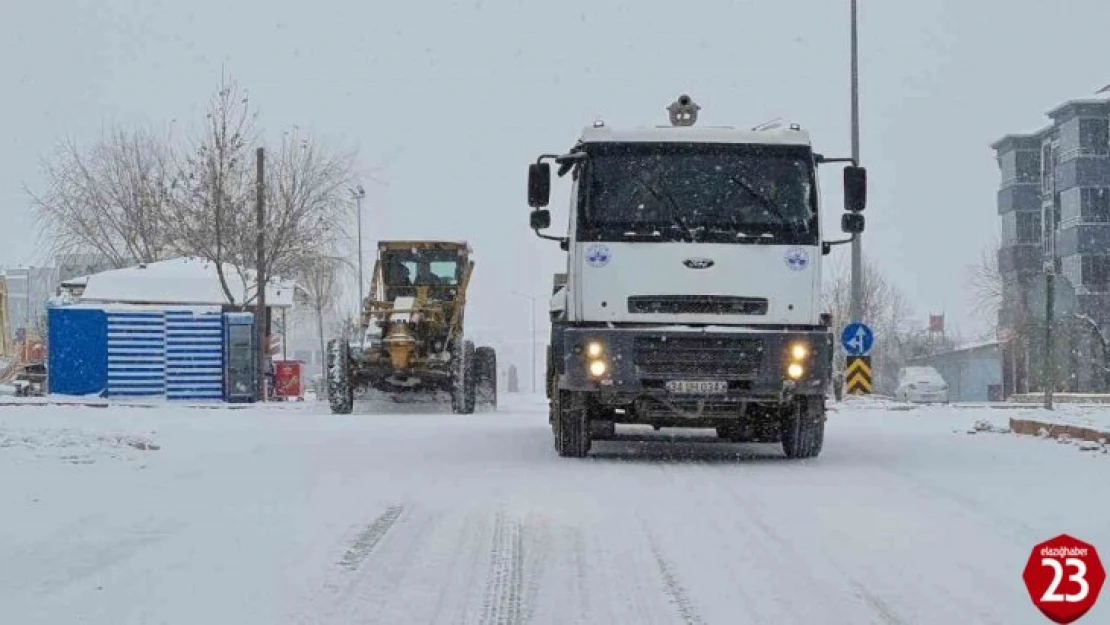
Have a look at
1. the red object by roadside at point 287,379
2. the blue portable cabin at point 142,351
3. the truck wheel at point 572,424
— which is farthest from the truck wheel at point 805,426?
the red object by roadside at point 287,379

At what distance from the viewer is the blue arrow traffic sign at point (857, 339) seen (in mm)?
25250

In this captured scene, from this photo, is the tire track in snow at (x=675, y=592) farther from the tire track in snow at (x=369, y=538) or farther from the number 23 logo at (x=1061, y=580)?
the number 23 logo at (x=1061, y=580)

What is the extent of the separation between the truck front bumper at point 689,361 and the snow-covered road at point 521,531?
2.32ft

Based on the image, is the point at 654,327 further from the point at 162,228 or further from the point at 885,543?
the point at 162,228

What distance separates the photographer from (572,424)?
13.5 meters

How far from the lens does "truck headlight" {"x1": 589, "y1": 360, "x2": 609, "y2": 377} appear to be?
41.3 feet

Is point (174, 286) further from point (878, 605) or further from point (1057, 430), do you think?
point (878, 605)

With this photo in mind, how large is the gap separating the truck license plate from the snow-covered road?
2.20ft

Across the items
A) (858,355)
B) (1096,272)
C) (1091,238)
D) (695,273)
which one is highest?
(1091,238)

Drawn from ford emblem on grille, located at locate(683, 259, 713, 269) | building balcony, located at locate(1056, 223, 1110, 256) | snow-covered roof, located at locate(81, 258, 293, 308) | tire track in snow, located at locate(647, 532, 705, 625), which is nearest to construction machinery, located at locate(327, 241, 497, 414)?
snow-covered roof, located at locate(81, 258, 293, 308)

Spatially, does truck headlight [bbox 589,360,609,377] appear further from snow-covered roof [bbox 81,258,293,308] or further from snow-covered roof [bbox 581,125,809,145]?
snow-covered roof [bbox 81,258,293,308]

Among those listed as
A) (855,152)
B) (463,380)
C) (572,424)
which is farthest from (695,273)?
(855,152)

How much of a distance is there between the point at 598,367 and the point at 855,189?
9.56 feet

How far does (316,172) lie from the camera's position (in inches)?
1957
